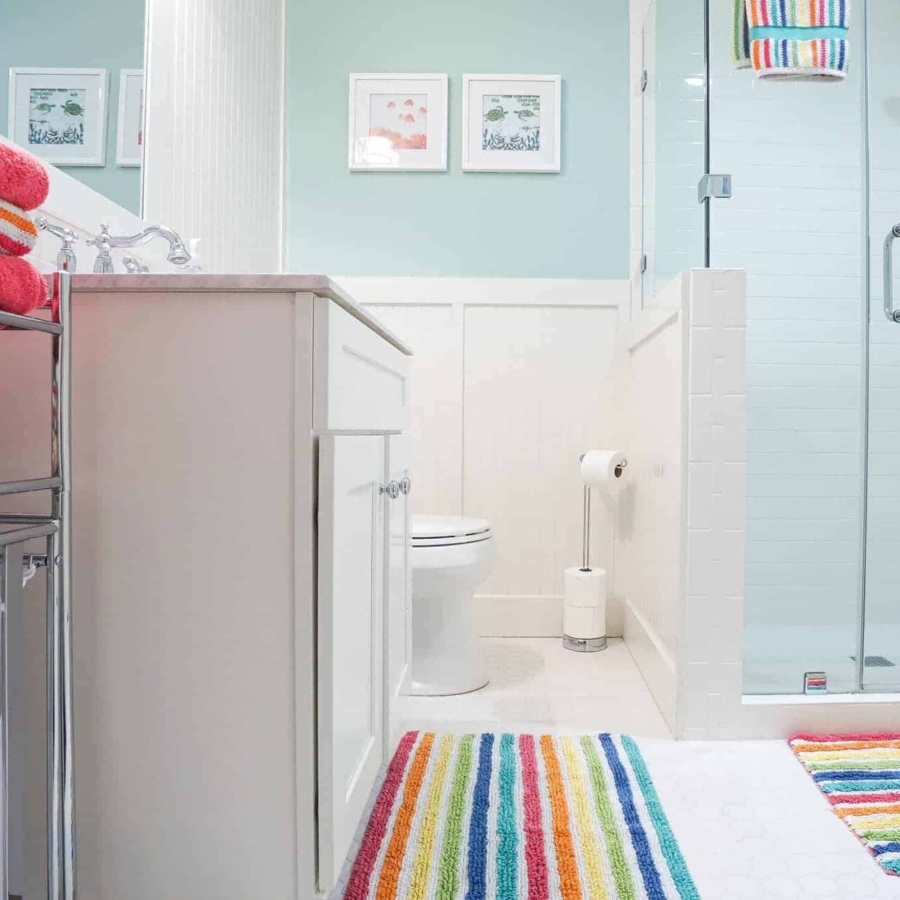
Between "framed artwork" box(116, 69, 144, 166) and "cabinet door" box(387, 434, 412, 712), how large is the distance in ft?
2.58

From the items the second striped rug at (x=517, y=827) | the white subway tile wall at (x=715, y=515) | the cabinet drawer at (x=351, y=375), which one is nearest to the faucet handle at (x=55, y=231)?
the cabinet drawer at (x=351, y=375)

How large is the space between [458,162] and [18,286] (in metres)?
2.18

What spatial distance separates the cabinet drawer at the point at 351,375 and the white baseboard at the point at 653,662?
3.08 ft

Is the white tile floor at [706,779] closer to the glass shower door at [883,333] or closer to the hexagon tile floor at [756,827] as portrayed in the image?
the hexagon tile floor at [756,827]

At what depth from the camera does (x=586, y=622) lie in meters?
2.63

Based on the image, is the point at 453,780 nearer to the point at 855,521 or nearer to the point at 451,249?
the point at 855,521

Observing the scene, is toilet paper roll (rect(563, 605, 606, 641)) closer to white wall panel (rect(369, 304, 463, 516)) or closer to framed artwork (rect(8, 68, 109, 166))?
white wall panel (rect(369, 304, 463, 516))

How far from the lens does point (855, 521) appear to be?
2.28 metres

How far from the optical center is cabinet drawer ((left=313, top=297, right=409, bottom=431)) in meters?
0.99

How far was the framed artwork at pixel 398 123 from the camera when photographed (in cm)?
278

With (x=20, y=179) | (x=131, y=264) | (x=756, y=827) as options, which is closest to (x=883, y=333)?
(x=756, y=827)

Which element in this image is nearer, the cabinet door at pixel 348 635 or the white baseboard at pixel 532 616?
the cabinet door at pixel 348 635

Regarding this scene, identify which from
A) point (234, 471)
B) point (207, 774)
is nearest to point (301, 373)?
point (234, 471)

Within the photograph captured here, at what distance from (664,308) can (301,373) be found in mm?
1371
